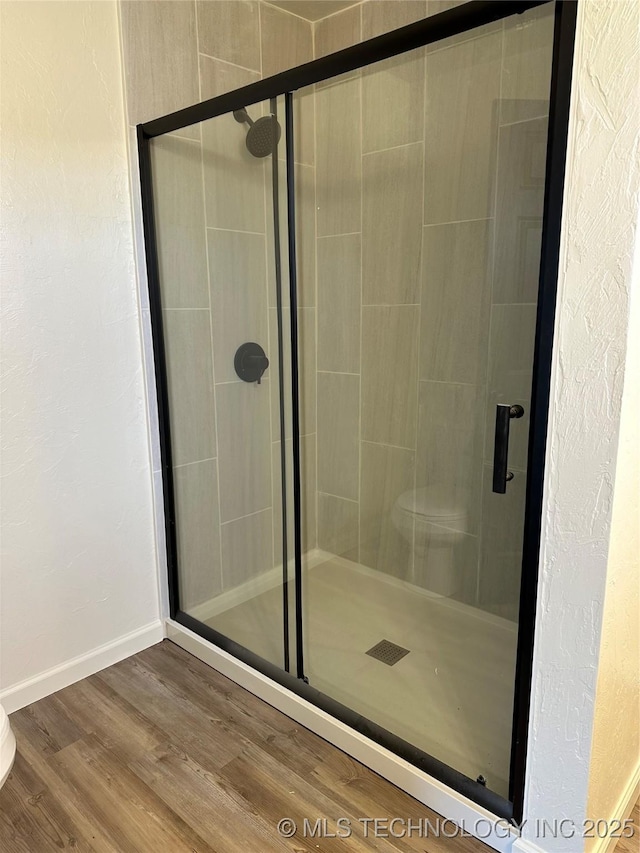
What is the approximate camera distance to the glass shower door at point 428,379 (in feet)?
5.12

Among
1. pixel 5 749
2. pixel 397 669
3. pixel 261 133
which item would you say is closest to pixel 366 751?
pixel 397 669

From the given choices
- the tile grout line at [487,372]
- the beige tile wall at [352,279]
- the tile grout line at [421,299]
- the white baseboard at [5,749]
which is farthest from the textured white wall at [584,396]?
the white baseboard at [5,749]

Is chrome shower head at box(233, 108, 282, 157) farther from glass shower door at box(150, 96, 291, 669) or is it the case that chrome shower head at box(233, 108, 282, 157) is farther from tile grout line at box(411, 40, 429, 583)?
tile grout line at box(411, 40, 429, 583)

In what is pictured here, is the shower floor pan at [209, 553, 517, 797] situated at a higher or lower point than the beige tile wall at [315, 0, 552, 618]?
lower

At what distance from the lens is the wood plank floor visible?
1.51 m

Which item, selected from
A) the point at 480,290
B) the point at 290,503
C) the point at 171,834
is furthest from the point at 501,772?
the point at 480,290

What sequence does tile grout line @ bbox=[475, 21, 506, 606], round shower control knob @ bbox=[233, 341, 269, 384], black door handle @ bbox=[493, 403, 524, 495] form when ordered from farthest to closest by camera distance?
round shower control knob @ bbox=[233, 341, 269, 384]
tile grout line @ bbox=[475, 21, 506, 606]
black door handle @ bbox=[493, 403, 524, 495]

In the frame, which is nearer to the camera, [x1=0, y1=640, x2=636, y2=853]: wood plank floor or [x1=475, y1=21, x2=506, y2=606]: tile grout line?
[x1=0, y1=640, x2=636, y2=853]: wood plank floor

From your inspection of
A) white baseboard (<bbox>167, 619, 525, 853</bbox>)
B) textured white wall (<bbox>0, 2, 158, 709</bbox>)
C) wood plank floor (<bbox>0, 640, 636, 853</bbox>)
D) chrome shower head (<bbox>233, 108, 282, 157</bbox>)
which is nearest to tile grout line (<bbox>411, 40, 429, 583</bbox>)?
chrome shower head (<bbox>233, 108, 282, 157</bbox>)

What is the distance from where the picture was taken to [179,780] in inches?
66.6

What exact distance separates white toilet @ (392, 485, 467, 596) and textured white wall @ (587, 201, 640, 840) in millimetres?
723

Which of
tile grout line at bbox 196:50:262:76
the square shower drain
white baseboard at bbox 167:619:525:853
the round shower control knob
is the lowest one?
white baseboard at bbox 167:619:525:853

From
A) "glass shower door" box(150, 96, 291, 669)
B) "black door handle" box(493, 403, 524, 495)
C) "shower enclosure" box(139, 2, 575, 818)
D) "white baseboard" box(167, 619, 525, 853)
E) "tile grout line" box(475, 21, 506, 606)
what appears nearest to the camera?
"black door handle" box(493, 403, 524, 495)

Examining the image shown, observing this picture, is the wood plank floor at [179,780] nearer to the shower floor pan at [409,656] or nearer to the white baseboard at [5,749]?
the shower floor pan at [409,656]
